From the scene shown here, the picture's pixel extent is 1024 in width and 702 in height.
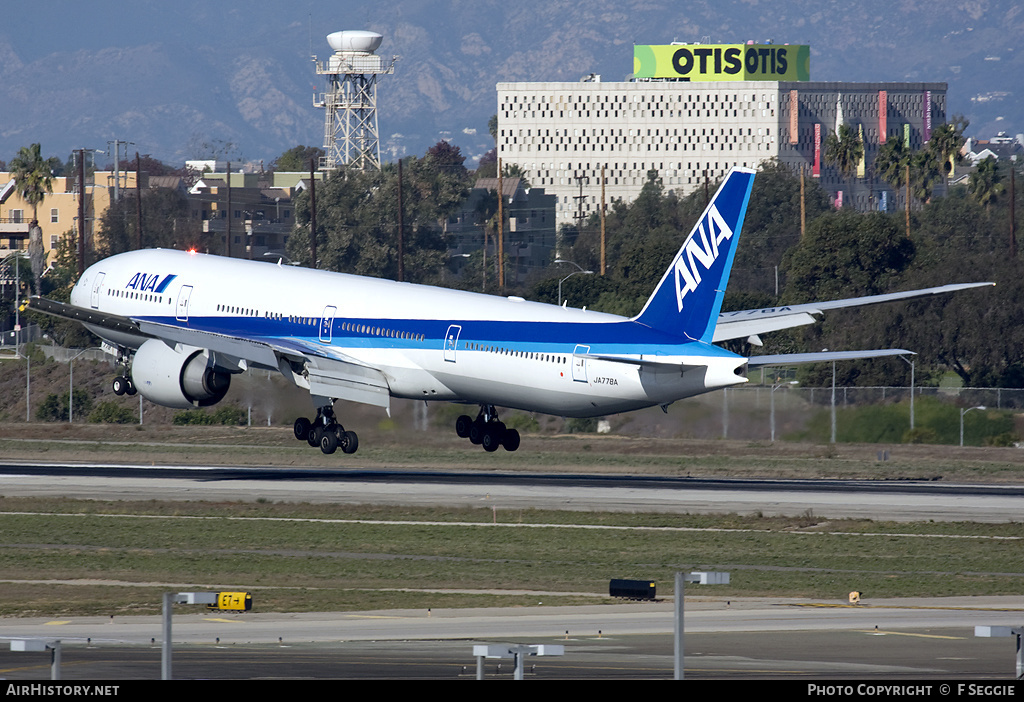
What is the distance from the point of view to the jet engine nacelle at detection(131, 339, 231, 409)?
5666 centimetres

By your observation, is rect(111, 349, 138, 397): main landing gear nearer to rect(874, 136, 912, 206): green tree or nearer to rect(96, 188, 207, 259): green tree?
rect(96, 188, 207, 259): green tree

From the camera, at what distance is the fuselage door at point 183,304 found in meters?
61.2

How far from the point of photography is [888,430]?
76.4 m

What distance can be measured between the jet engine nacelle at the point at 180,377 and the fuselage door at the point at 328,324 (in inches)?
149

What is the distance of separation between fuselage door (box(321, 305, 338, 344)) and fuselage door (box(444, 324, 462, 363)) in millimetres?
5288

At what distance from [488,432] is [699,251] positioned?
1508cm

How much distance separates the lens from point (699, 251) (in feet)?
159

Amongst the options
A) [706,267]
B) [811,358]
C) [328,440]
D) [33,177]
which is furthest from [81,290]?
[33,177]

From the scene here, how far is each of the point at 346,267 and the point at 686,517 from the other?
403 feet

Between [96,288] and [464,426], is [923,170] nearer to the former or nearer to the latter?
[464,426]
